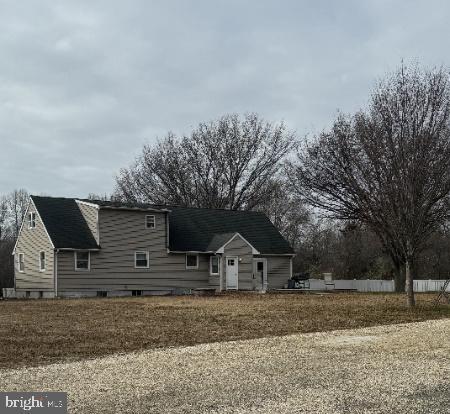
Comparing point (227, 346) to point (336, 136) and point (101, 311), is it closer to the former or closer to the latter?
point (101, 311)

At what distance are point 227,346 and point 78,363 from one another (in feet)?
9.55

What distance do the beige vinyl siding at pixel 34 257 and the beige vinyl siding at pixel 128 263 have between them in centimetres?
82

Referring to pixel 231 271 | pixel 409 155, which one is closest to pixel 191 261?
pixel 231 271

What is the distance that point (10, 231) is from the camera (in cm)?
6175

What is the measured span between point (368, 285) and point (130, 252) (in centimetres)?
1650

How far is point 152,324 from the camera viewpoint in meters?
15.5

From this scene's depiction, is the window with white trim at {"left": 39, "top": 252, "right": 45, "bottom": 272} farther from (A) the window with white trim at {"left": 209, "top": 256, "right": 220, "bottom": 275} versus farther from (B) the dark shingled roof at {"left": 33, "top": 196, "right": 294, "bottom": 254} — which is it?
(A) the window with white trim at {"left": 209, "top": 256, "right": 220, "bottom": 275}

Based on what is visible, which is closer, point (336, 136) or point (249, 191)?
point (336, 136)

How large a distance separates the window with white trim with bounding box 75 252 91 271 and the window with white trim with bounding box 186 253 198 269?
19.3 feet

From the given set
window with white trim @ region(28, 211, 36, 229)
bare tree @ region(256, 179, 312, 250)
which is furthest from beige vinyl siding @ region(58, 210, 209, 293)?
bare tree @ region(256, 179, 312, 250)

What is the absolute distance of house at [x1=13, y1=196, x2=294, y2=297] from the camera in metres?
31.0

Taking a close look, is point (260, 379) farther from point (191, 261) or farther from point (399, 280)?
point (399, 280)

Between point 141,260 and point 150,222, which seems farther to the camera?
point 150,222

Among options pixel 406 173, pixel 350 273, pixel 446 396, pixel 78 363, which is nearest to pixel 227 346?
pixel 78 363
